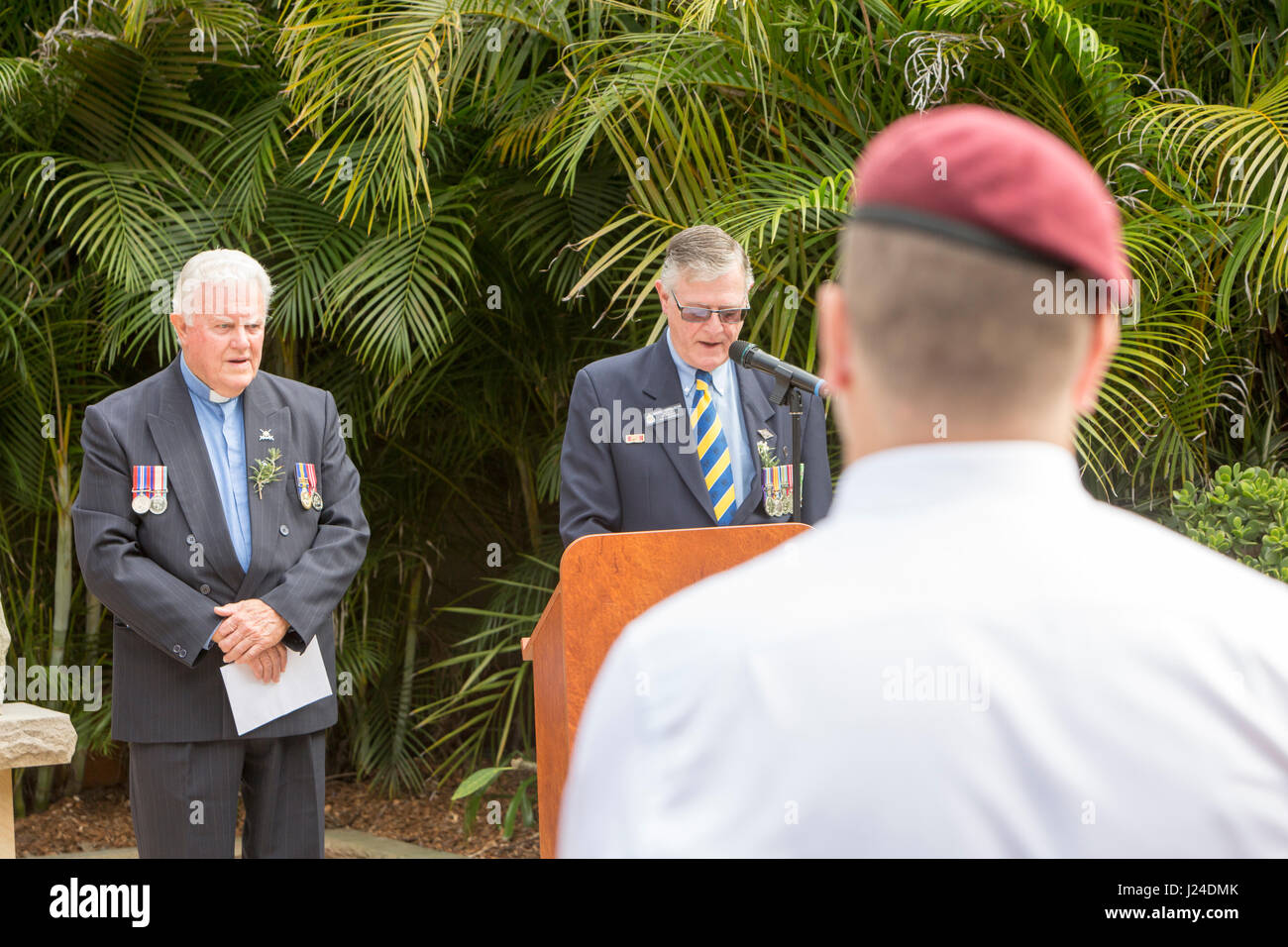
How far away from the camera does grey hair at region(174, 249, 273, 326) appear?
335 cm

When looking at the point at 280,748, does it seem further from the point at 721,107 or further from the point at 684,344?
the point at 721,107

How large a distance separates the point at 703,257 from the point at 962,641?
8.75ft

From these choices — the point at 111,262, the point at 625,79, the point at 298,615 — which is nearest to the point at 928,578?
the point at 298,615

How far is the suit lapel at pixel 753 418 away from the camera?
3312mm

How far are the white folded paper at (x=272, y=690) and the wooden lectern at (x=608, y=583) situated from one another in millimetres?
876

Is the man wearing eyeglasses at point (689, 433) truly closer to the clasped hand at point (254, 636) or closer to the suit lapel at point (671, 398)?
the suit lapel at point (671, 398)

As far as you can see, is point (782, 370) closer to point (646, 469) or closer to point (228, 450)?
point (646, 469)

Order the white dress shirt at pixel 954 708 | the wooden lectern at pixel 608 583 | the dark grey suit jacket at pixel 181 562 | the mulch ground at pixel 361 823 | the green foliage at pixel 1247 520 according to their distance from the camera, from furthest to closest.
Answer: the mulch ground at pixel 361 823 → the green foliage at pixel 1247 520 → the dark grey suit jacket at pixel 181 562 → the wooden lectern at pixel 608 583 → the white dress shirt at pixel 954 708

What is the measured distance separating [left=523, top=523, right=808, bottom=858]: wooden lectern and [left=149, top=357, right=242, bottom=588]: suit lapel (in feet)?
3.40

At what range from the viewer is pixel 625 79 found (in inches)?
191

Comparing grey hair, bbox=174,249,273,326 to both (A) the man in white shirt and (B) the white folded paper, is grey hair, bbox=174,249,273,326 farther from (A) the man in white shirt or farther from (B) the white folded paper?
(A) the man in white shirt

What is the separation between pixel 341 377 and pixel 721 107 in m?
2.38

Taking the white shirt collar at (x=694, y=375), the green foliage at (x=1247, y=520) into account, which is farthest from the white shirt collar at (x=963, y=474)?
the green foliage at (x=1247, y=520)

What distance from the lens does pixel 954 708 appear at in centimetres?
79
